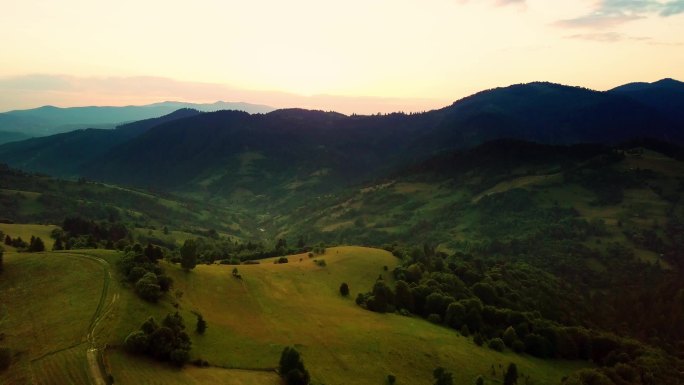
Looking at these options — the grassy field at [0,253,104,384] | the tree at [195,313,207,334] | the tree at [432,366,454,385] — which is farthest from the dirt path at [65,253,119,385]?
the tree at [432,366,454,385]

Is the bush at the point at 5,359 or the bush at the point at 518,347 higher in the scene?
the bush at the point at 5,359

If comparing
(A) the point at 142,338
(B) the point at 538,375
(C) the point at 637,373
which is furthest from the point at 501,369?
(A) the point at 142,338

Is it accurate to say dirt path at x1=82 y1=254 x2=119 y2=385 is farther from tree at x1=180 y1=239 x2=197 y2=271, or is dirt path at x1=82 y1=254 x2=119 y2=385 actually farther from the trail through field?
tree at x1=180 y1=239 x2=197 y2=271

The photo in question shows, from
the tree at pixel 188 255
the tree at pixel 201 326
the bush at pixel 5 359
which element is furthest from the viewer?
the tree at pixel 188 255

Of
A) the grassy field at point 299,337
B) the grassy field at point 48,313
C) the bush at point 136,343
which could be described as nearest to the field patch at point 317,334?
the grassy field at point 299,337

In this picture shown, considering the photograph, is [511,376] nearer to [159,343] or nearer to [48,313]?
[159,343]

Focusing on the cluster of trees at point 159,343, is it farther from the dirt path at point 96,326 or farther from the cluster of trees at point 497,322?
the cluster of trees at point 497,322

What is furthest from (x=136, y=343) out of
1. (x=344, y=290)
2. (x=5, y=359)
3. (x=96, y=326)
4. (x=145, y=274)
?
(x=344, y=290)
